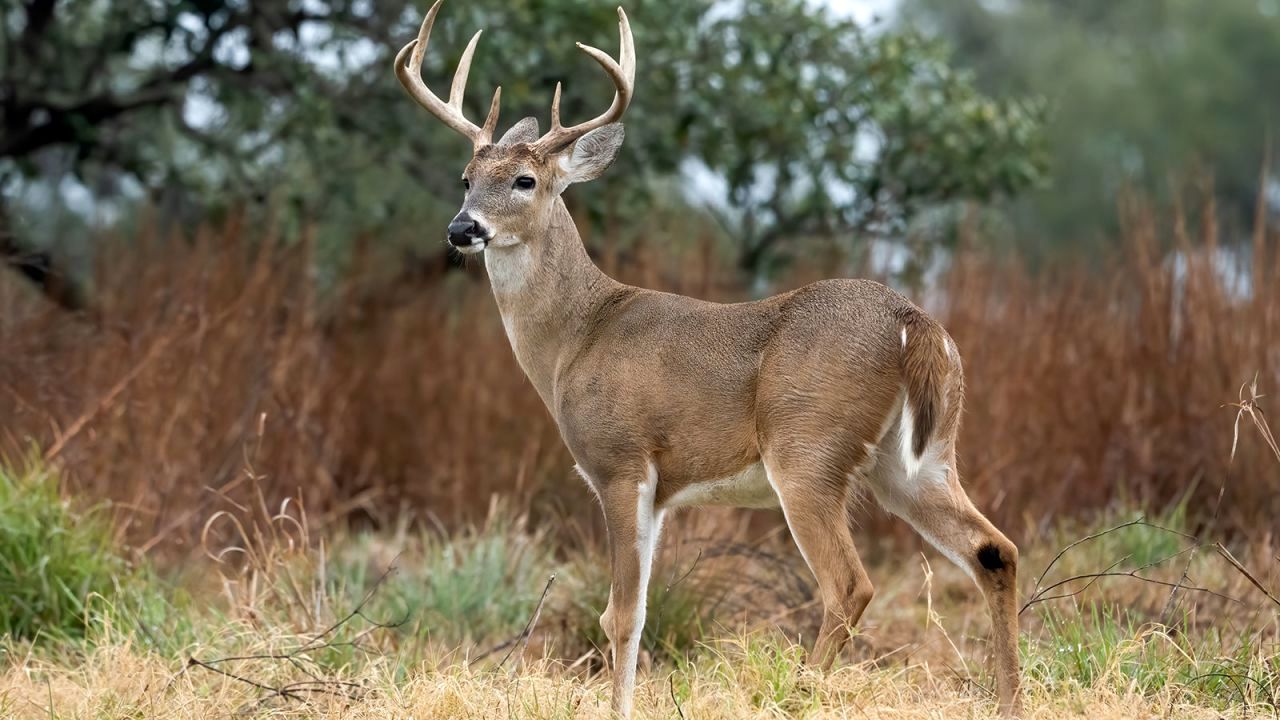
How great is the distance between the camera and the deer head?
209 inches

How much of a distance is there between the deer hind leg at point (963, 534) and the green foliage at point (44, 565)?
2.88 metres

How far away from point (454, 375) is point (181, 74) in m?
2.47

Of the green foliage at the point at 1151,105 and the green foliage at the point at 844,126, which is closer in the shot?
the green foliage at the point at 844,126

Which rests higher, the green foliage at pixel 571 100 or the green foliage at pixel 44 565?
the green foliage at pixel 571 100

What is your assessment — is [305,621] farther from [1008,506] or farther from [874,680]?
[1008,506]

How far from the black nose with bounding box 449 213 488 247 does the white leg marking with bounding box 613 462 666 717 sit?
2.99ft

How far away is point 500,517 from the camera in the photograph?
8.13 metres

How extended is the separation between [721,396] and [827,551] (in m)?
0.58

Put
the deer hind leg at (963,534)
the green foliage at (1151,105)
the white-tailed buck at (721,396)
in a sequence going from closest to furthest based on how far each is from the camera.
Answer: the deer hind leg at (963,534) → the white-tailed buck at (721,396) → the green foliage at (1151,105)

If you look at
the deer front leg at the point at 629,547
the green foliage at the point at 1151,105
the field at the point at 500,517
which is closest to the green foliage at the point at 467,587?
the field at the point at 500,517

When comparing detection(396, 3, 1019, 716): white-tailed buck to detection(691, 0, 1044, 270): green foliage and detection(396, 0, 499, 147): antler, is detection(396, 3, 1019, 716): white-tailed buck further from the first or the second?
detection(691, 0, 1044, 270): green foliage

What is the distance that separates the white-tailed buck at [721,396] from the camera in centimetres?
462

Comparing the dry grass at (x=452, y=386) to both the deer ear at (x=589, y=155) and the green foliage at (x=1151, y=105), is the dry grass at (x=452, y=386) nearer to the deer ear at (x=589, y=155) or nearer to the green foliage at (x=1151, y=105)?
the deer ear at (x=589, y=155)

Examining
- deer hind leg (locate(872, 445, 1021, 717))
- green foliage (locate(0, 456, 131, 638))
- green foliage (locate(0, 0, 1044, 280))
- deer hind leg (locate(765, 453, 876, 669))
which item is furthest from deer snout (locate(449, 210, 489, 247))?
green foliage (locate(0, 0, 1044, 280))
